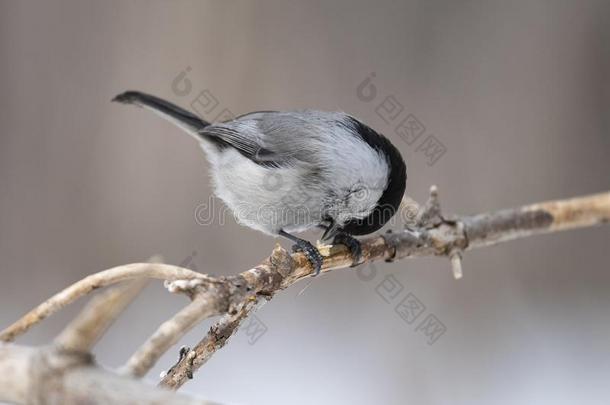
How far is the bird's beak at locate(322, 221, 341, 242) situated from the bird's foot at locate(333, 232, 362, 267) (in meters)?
0.01

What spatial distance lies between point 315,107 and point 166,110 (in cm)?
92

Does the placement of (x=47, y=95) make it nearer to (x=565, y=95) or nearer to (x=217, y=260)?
(x=217, y=260)

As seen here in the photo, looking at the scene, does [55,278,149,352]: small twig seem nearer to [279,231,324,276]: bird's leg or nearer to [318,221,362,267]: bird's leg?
[279,231,324,276]: bird's leg

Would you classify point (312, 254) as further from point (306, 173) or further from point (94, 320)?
point (94, 320)

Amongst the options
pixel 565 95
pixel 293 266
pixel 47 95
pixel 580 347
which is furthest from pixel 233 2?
pixel 580 347

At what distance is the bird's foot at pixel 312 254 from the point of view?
136 cm

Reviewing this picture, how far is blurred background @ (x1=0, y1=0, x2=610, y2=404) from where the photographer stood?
98.8 inches

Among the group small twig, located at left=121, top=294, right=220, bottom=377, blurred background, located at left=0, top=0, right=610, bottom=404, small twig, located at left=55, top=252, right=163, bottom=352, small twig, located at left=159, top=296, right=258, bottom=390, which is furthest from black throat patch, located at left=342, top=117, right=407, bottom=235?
blurred background, located at left=0, top=0, right=610, bottom=404

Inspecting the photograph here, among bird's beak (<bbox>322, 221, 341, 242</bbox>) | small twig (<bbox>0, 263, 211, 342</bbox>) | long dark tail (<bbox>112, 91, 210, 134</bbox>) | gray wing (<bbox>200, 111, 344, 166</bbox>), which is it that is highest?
gray wing (<bbox>200, 111, 344, 166</bbox>)

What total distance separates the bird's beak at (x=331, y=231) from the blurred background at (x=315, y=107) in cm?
95

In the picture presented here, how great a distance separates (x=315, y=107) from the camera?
253 centimetres

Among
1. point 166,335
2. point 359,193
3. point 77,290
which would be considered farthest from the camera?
point 359,193

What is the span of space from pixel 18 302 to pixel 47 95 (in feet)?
2.74

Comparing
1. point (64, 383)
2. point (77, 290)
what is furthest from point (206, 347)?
point (64, 383)
